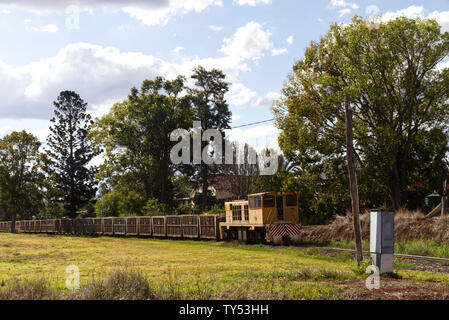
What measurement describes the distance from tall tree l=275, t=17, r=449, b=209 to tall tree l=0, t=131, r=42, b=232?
124 ft


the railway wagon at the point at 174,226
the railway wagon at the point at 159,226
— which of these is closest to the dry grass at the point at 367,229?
the railway wagon at the point at 174,226

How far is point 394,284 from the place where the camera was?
34.5 ft

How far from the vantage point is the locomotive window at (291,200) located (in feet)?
92.9

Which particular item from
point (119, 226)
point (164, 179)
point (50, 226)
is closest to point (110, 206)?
point (50, 226)

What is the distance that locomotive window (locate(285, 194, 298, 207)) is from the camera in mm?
28312

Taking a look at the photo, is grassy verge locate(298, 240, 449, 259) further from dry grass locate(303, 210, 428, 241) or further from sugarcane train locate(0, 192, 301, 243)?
sugarcane train locate(0, 192, 301, 243)

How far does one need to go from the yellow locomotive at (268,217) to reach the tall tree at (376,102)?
6.13 m

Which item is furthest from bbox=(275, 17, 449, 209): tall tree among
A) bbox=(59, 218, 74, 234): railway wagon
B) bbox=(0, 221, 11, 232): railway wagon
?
bbox=(0, 221, 11, 232): railway wagon

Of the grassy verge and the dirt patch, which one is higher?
the dirt patch

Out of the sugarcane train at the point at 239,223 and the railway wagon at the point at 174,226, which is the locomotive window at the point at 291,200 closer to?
the sugarcane train at the point at 239,223

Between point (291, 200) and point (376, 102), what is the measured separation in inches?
343
